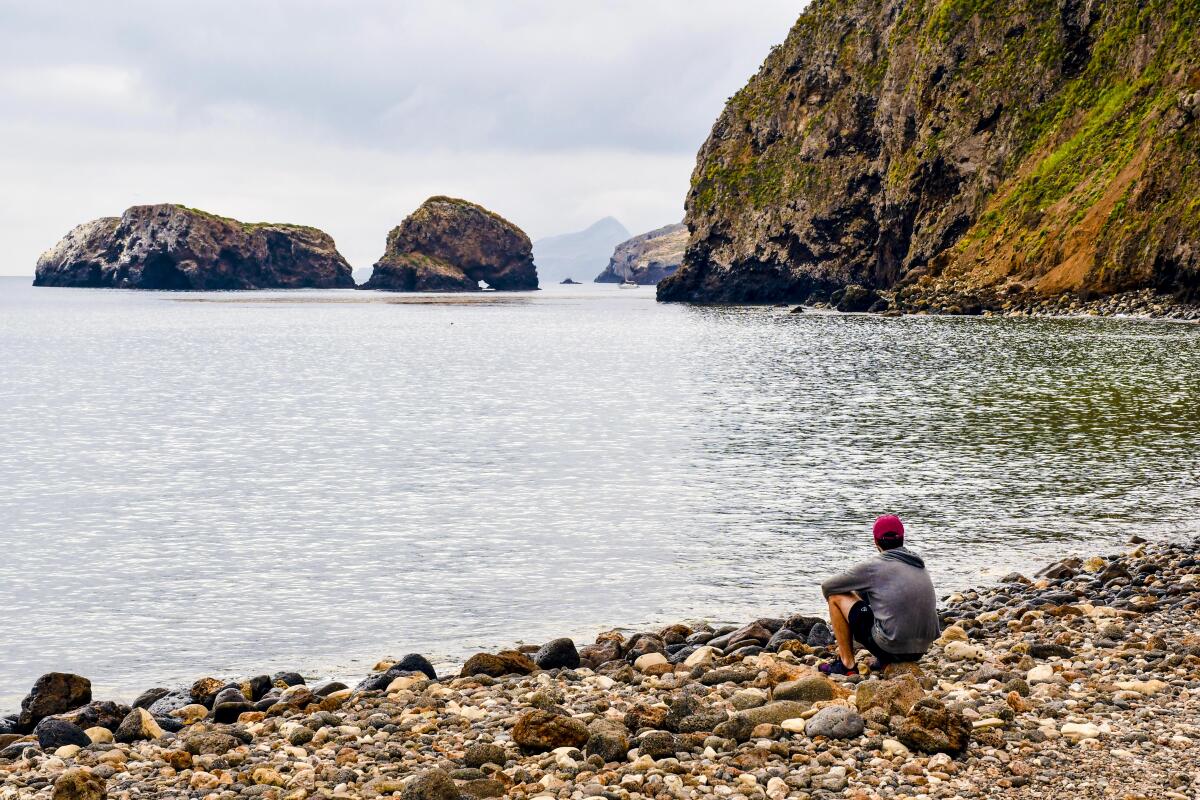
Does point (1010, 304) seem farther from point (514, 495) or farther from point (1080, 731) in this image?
point (1080, 731)

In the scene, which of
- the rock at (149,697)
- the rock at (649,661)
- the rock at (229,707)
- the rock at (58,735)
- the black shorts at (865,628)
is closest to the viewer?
the rock at (58,735)

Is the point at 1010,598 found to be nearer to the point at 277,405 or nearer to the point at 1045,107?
the point at 277,405

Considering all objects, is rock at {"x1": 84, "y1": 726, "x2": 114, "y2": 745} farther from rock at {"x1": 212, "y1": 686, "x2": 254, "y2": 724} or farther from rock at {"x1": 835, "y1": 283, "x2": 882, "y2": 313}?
rock at {"x1": 835, "y1": 283, "x2": 882, "y2": 313}

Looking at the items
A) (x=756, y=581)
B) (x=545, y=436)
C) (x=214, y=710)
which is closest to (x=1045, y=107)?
(x=545, y=436)

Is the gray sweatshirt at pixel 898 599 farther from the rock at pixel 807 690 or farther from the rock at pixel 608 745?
the rock at pixel 608 745

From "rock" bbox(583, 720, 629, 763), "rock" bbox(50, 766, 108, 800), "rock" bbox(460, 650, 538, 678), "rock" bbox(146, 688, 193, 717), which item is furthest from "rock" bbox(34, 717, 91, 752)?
"rock" bbox(583, 720, 629, 763)

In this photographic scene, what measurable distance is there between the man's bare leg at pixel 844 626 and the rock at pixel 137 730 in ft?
23.2

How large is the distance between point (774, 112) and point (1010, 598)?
510 ft

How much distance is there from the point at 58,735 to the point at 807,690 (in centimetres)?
727

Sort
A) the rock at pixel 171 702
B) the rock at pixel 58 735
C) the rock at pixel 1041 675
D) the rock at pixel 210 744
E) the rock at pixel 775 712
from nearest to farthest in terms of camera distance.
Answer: the rock at pixel 775 712 → the rock at pixel 210 744 → the rock at pixel 58 735 → the rock at pixel 1041 675 → the rock at pixel 171 702

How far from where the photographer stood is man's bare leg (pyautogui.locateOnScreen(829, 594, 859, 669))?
1262cm

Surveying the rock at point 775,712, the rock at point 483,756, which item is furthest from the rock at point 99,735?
the rock at point 775,712

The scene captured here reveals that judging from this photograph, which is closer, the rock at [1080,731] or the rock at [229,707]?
the rock at [1080,731]

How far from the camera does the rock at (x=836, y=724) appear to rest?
10.1 meters
